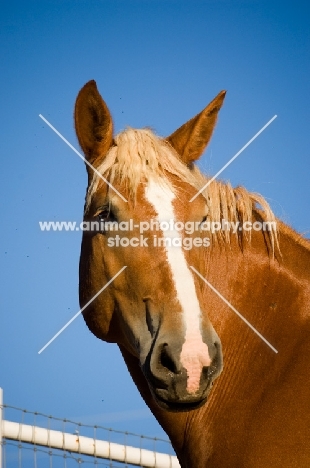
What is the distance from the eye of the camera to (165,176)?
3.93 metres

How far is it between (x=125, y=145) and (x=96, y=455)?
9.97ft

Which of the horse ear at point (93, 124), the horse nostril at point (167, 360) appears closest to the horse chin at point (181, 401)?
the horse nostril at point (167, 360)

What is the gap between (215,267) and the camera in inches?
160

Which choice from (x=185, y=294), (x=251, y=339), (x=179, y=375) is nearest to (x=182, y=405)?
(x=179, y=375)

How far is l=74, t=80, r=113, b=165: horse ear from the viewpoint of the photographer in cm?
421

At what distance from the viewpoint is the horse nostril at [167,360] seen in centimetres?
320

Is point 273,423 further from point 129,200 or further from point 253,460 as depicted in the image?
point 129,200

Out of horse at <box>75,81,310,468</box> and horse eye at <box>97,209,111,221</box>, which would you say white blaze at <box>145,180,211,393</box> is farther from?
horse eye at <box>97,209,111,221</box>

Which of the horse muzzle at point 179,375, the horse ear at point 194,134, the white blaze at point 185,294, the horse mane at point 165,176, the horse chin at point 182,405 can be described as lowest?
the horse chin at point 182,405

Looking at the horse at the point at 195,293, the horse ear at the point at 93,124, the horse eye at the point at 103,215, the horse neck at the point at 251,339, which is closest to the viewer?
the horse at the point at 195,293

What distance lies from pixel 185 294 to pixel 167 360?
39cm

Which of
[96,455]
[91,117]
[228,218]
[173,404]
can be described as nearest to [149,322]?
[173,404]

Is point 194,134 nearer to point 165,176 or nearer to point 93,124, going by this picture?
point 165,176

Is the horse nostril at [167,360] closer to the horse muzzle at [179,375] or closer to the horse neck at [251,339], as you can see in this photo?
the horse muzzle at [179,375]
